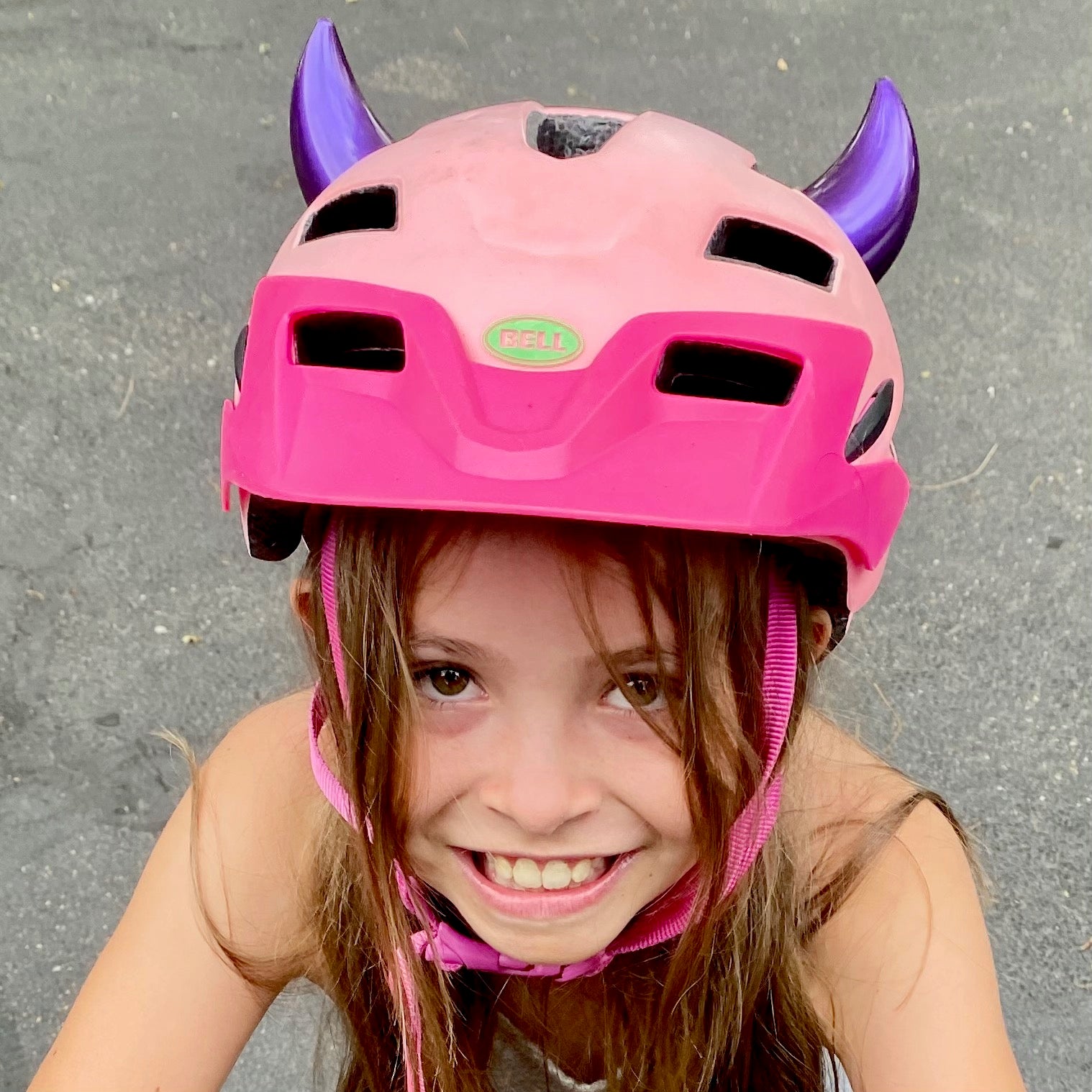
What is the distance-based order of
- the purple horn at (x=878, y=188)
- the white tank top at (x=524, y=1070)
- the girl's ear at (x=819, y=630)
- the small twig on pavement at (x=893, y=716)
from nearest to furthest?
the girl's ear at (x=819, y=630) < the purple horn at (x=878, y=188) < the white tank top at (x=524, y=1070) < the small twig on pavement at (x=893, y=716)

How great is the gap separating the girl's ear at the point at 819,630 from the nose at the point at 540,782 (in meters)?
0.35

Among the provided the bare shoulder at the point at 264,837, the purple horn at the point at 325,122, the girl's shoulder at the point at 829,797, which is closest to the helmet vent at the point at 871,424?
the girl's shoulder at the point at 829,797

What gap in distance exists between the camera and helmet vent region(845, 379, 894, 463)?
1265 mm

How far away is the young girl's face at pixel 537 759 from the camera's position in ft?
3.78

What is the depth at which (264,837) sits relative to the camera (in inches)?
65.1

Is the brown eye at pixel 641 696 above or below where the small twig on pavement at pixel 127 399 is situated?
above

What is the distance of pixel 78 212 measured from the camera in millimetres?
3307

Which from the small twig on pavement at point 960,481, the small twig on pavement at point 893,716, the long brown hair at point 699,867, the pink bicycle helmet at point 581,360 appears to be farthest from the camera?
the small twig on pavement at point 960,481

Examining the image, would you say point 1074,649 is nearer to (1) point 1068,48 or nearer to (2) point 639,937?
(2) point 639,937

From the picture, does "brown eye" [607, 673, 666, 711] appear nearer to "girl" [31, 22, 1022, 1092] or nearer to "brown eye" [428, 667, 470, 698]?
"girl" [31, 22, 1022, 1092]

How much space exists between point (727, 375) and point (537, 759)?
45 cm

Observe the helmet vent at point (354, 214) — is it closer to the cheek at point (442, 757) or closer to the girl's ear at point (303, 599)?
the girl's ear at point (303, 599)

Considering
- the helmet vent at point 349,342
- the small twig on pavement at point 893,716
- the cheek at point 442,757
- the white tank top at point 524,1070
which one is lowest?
the small twig on pavement at point 893,716

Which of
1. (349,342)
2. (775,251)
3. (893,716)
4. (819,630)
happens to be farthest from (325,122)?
(893,716)
